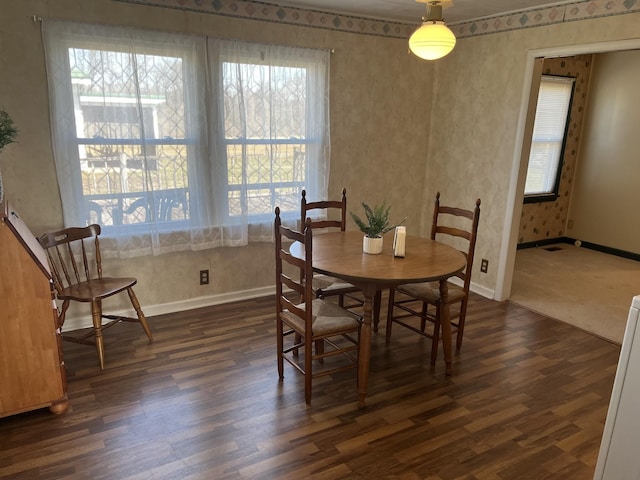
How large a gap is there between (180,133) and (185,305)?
1418mm

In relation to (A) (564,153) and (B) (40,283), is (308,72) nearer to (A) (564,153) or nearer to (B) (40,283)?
(B) (40,283)

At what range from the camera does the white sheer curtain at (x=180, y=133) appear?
10.3ft

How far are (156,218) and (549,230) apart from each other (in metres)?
5.14

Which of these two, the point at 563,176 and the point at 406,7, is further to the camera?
the point at 563,176

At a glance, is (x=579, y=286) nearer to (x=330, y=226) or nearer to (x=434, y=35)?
(x=330, y=226)

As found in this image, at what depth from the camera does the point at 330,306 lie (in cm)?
275

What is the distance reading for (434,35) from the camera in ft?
7.51

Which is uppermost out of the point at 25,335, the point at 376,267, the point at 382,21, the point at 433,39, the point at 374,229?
the point at 382,21

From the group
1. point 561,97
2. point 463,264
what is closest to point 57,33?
point 463,264

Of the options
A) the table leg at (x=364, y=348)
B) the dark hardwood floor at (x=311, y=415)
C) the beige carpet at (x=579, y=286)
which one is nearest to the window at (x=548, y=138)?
the beige carpet at (x=579, y=286)

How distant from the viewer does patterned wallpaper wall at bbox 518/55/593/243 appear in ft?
18.4

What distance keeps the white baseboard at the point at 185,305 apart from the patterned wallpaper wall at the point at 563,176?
3.69 metres

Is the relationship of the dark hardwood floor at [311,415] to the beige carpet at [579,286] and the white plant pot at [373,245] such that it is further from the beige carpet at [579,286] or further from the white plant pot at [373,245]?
the white plant pot at [373,245]

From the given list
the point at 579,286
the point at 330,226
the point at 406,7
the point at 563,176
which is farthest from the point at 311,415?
the point at 563,176
